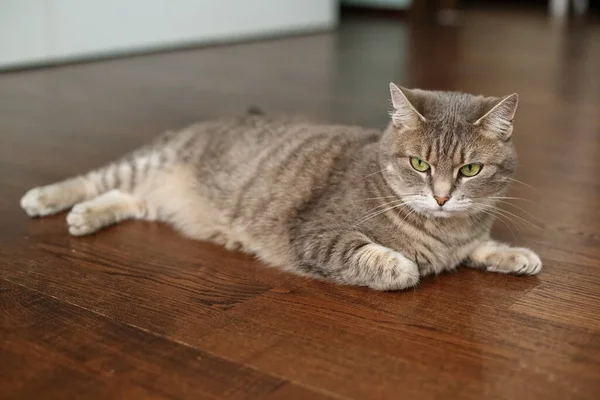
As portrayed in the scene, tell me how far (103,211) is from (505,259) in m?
1.16

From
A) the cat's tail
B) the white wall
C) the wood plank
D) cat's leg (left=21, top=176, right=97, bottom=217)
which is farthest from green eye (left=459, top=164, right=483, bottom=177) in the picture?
the white wall

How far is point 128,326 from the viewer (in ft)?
5.40

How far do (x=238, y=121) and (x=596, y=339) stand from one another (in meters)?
1.35

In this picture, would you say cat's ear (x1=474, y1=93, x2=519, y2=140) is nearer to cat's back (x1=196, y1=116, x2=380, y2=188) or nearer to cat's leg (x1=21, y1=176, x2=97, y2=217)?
cat's back (x1=196, y1=116, x2=380, y2=188)

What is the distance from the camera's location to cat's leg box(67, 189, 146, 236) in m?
2.23

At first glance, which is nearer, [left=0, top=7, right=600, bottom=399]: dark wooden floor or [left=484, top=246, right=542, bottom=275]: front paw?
[left=0, top=7, right=600, bottom=399]: dark wooden floor

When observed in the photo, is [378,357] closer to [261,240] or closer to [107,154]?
[261,240]

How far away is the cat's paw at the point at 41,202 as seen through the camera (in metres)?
2.35

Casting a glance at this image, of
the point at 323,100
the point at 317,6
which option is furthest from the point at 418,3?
the point at 323,100

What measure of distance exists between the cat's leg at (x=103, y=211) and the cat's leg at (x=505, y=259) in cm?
104

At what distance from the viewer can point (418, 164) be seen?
1858mm

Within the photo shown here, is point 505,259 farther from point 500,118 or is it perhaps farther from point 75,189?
point 75,189

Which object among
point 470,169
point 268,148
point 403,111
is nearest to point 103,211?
point 268,148

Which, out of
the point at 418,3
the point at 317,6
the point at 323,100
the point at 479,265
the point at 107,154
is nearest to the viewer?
the point at 479,265
